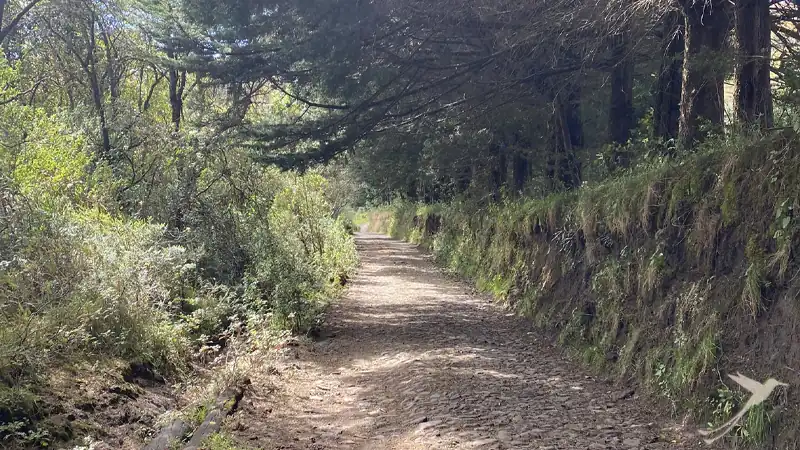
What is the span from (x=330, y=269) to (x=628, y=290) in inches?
340

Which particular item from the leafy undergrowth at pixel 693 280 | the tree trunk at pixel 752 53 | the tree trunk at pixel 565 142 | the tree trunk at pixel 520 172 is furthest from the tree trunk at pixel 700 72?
the tree trunk at pixel 520 172

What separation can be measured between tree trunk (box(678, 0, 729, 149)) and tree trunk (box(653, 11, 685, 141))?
63cm

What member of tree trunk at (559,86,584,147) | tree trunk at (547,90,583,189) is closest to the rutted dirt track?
tree trunk at (547,90,583,189)

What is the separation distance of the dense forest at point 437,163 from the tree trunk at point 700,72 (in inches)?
1.5

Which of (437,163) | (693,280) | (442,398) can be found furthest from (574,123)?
(442,398)

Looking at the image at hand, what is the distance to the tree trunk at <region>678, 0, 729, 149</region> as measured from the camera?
7398 mm

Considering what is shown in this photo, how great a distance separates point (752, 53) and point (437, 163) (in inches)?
449

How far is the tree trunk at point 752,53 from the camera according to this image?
7008 millimetres

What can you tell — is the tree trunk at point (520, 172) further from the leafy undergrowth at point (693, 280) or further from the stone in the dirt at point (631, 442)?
the stone in the dirt at point (631, 442)

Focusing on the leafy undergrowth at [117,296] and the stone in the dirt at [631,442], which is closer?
the stone in the dirt at [631,442]

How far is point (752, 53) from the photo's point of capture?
7012 mm

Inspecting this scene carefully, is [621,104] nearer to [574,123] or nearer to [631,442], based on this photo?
[574,123]

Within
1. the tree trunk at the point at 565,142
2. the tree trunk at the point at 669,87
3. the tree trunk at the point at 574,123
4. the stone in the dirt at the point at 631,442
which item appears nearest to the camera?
the stone in the dirt at the point at 631,442

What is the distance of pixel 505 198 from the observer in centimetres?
1666
